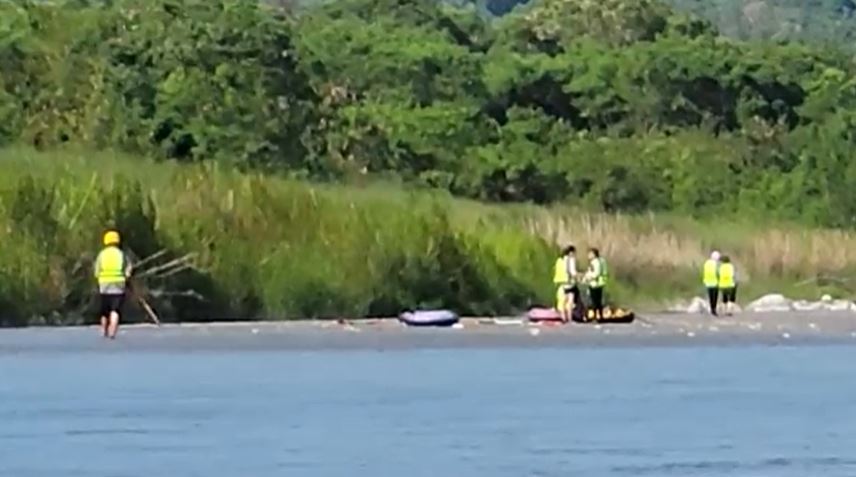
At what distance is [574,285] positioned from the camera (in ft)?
116

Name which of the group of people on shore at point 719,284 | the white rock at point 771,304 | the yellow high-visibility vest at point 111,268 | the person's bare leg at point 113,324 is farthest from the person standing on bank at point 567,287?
the person's bare leg at point 113,324

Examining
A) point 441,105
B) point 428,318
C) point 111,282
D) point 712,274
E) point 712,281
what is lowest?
point 428,318

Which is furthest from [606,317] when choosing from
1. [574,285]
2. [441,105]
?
[441,105]

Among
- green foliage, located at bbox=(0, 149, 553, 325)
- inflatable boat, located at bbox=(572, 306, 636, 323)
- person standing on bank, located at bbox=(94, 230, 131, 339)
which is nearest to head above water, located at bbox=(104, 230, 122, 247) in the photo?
person standing on bank, located at bbox=(94, 230, 131, 339)

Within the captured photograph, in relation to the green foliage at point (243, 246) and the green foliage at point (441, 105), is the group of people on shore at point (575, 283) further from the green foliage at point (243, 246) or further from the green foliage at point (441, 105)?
the green foliage at point (441, 105)

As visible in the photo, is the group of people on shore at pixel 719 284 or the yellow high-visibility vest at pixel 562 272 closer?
the yellow high-visibility vest at pixel 562 272

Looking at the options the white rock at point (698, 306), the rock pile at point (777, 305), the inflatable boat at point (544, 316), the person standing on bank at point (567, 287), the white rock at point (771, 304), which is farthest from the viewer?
the white rock at point (771, 304)

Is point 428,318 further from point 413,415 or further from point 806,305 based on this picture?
point 413,415

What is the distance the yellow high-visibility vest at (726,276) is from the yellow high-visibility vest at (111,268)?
40.9 ft

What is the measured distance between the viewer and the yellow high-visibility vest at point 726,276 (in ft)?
130

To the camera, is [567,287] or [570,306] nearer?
[570,306]

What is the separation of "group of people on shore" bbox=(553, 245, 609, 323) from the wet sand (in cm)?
74

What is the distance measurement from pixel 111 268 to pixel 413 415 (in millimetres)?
11932

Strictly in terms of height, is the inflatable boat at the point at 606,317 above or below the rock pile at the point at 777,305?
below
